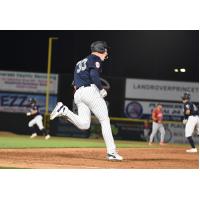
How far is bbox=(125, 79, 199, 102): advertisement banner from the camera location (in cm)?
1992

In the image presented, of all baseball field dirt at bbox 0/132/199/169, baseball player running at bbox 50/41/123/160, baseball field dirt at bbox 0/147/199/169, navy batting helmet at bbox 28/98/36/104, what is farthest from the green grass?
baseball player running at bbox 50/41/123/160

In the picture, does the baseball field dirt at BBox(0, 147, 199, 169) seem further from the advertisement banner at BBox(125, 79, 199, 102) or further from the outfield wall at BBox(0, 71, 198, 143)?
the outfield wall at BBox(0, 71, 198, 143)

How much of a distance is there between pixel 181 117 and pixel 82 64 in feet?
32.6

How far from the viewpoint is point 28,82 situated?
21203 millimetres

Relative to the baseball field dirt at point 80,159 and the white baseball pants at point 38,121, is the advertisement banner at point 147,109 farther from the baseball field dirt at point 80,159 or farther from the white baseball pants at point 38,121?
the baseball field dirt at point 80,159

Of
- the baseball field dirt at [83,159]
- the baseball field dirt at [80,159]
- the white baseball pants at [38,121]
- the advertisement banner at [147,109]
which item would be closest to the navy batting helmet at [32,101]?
the white baseball pants at [38,121]

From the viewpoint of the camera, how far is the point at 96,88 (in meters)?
11.0

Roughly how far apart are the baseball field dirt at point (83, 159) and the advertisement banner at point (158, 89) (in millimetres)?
6204

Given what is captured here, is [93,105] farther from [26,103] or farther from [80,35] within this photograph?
[26,103]

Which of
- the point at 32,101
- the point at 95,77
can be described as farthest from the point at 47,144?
the point at 95,77

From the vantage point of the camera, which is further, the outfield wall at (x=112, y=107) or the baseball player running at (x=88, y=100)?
the outfield wall at (x=112, y=107)

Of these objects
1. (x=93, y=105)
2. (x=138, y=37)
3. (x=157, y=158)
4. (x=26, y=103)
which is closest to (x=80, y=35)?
(x=138, y=37)

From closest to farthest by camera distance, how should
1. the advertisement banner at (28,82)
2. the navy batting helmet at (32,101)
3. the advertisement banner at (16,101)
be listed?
the navy batting helmet at (32,101)
the advertisement banner at (16,101)
the advertisement banner at (28,82)

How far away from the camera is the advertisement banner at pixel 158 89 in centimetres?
1992
